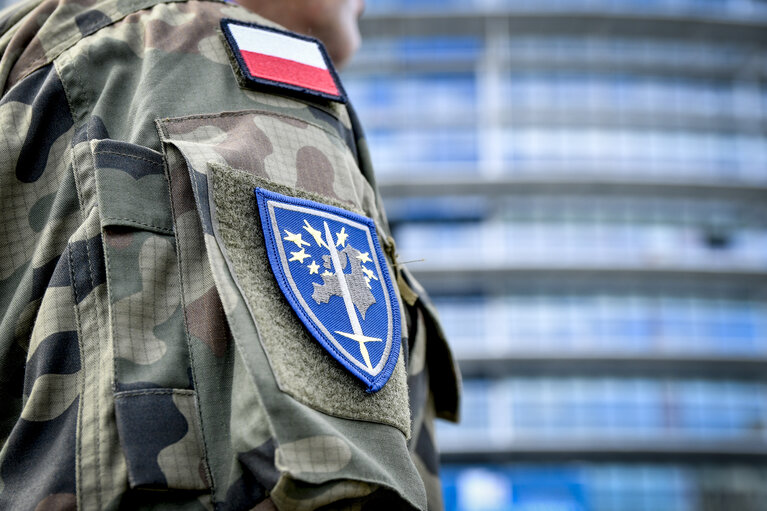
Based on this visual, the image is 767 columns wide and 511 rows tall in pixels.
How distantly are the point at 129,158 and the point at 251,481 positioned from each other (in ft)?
0.64

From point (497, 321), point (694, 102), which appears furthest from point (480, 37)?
point (497, 321)

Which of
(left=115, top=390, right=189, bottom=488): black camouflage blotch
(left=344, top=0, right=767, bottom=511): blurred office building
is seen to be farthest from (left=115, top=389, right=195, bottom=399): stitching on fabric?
(left=344, top=0, right=767, bottom=511): blurred office building

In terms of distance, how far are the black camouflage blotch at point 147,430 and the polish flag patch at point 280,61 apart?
0.23 m

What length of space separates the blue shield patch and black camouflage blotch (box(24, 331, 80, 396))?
0.11 m

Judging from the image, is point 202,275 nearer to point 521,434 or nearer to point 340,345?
point 340,345

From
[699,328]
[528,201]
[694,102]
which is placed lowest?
[699,328]

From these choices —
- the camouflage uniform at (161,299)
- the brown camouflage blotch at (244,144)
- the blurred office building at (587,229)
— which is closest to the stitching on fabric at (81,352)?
the camouflage uniform at (161,299)

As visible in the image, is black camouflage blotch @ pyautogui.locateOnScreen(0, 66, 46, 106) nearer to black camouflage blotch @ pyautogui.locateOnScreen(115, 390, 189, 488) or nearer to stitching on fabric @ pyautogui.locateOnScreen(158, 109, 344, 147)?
stitching on fabric @ pyautogui.locateOnScreen(158, 109, 344, 147)

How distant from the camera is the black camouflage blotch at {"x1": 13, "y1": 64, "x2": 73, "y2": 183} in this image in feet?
1.62

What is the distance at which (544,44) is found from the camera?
1129cm

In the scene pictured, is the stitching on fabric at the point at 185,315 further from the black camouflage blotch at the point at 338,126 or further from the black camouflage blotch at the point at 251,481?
the black camouflage blotch at the point at 338,126

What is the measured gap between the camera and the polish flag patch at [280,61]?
21.1 inches

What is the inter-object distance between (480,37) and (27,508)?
11310mm

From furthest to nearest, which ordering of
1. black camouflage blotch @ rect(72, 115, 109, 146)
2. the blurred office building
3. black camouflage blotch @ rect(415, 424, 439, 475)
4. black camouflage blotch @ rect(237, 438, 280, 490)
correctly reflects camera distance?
the blurred office building < black camouflage blotch @ rect(415, 424, 439, 475) < black camouflage blotch @ rect(72, 115, 109, 146) < black camouflage blotch @ rect(237, 438, 280, 490)
